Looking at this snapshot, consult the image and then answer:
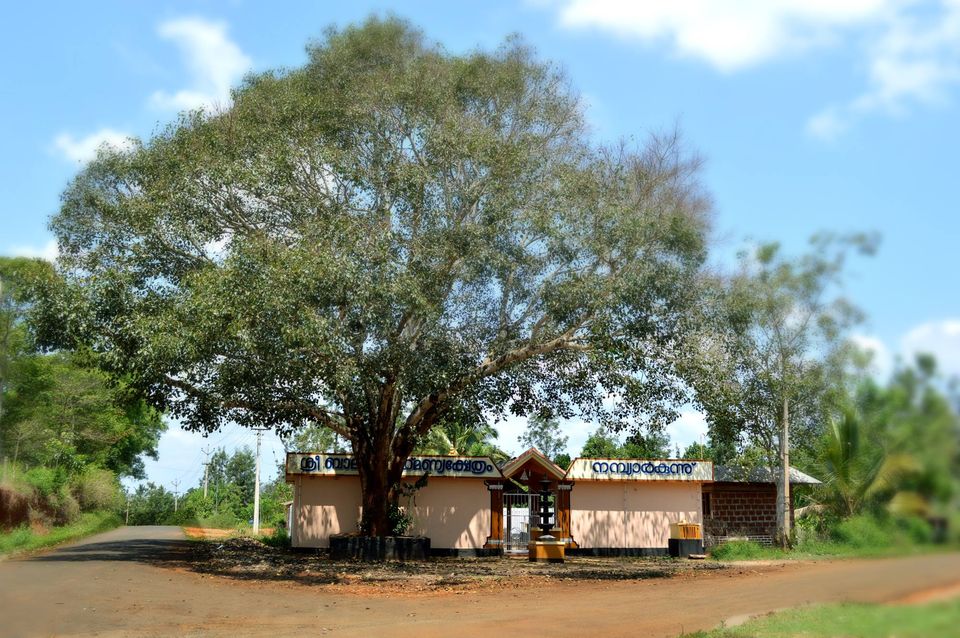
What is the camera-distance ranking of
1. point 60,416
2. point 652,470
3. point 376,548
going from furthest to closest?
point 60,416 → point 652,470 → point 376,548

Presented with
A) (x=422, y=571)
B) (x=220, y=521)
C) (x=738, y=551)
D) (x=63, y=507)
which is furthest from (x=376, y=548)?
(x=220, y=521)

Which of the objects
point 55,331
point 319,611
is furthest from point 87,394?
point 319,611

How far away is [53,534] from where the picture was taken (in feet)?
117

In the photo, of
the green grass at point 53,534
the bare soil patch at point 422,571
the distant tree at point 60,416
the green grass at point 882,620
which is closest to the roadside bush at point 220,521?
the distant tree at point 60,416

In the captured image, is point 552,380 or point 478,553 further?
point 478,553

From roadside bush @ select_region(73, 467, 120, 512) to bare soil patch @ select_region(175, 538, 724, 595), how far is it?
22321 mm

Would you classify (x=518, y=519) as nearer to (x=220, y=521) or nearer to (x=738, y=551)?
(x=738, y=551)

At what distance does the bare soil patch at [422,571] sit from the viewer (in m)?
18.9

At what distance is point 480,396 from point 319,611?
33.4ft

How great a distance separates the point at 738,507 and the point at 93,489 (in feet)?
117

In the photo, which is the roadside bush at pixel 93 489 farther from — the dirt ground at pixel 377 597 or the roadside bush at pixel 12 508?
the dirt ground at pixel 377 597

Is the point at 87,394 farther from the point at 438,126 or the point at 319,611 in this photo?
the point at 319,611

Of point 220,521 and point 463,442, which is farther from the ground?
point 463,442

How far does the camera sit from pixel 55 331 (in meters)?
21.0
